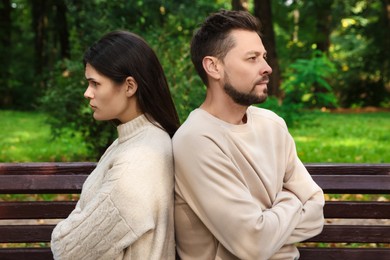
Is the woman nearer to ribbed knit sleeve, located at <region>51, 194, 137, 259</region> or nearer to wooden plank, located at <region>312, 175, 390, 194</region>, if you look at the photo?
ribbed knit sleeve, located at <region>51, 194, 137, 259</region>

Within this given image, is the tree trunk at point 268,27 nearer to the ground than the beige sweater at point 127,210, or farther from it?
nearer to the ground

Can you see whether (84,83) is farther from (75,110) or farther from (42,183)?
(42,183)

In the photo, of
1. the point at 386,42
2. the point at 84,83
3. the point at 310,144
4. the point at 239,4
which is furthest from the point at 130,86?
the point at 386,42

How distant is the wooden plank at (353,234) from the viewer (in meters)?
3.51

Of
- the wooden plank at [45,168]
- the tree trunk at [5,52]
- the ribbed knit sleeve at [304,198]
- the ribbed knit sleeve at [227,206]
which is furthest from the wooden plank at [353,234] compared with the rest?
the tree trunk at [5,52]

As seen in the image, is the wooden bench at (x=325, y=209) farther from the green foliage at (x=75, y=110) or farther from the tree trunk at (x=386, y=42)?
the tree trunk at (x=386, y=42)

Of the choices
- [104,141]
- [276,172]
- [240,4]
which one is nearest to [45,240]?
[276,172]

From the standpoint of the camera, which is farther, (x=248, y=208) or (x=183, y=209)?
(x=183, y=209)

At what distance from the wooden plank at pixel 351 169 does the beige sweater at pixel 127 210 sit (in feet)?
3.56

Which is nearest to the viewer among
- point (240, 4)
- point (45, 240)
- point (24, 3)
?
point (45, 240)

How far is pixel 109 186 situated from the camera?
253 cm

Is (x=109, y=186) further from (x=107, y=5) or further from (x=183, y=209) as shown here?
(x=107, y=5)

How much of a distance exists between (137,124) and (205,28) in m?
0.45

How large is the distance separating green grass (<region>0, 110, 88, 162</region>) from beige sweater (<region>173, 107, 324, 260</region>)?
677cm
